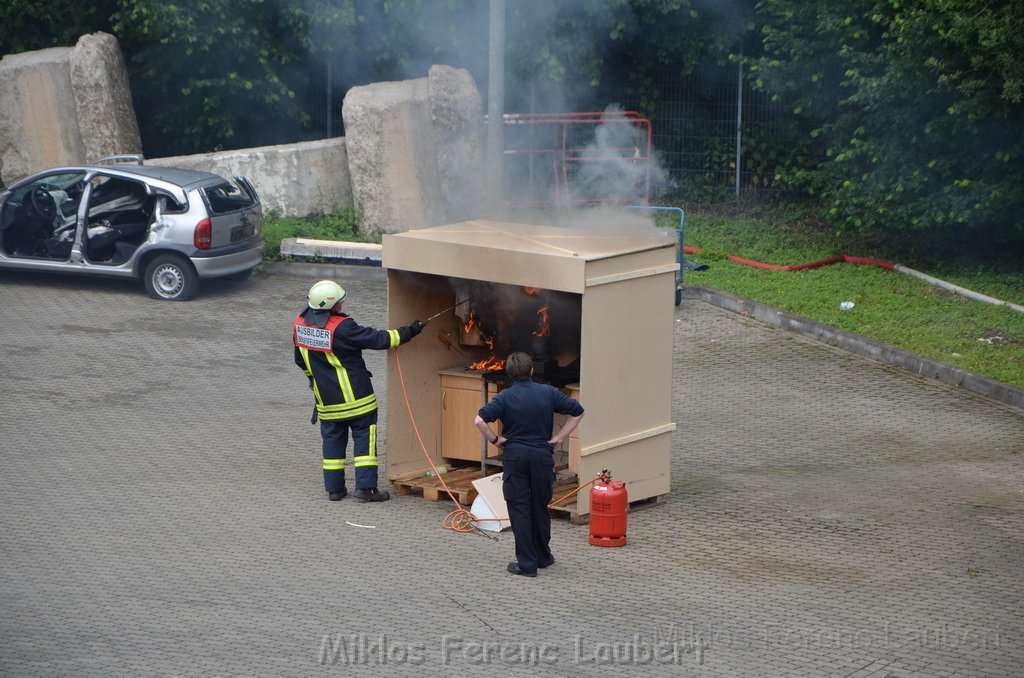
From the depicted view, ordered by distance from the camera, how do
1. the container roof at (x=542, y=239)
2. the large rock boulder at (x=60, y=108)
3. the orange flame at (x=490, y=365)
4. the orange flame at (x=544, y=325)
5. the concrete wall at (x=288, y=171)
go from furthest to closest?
the large rock boulder at (x=60, y=108), the concrete wall at (x=288, y=171), the orange flame at (x=490, y=365), the orange flame at (x=544, y=325), the container roof at (x=542, y=239)

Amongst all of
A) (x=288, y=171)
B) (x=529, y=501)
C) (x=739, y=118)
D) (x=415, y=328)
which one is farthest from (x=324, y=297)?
(x=739, y=118)

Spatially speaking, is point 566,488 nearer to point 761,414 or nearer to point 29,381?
point 761,414

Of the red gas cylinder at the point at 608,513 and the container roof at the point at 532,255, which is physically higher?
the container roof at the point at 532,255

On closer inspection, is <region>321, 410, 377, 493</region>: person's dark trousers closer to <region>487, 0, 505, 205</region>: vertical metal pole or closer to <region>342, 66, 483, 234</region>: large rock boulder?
<region>487, 0, 505, 205</region>: vertical metal pole

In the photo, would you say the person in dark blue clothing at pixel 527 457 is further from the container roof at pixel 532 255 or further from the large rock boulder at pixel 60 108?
the large rock boulder at pixel 60 108

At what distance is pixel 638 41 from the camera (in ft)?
67.4

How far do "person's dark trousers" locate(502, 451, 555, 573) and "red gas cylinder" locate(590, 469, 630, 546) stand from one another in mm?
447

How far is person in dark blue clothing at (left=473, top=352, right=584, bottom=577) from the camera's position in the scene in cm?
788

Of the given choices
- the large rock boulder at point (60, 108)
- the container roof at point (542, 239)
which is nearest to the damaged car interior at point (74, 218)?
the large rock boulder at point (60, 108)

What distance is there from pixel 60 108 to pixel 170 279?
17.2 feet

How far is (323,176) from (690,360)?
7197mm

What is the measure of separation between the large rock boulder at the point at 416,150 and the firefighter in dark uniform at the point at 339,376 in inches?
335

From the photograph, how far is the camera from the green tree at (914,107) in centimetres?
1444

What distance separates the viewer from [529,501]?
794 cm
